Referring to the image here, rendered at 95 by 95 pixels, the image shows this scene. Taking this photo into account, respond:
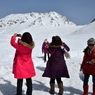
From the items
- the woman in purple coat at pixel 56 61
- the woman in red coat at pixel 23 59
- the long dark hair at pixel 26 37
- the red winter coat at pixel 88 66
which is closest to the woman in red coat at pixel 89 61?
the red winter coat at pixel 88 66

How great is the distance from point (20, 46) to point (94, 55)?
2.14 meters

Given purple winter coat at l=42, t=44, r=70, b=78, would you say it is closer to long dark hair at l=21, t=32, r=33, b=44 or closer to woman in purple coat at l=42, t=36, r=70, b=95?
woman in purple coat at l=42, t=36, r=70, b=95

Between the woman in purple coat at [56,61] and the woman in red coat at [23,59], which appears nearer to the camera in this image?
the woman in red coat at [23,59]

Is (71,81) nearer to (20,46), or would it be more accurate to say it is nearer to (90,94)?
(90,94)

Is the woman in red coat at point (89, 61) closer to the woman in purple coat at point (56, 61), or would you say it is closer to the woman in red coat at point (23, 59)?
the woman in purple coat at point (56, 61)

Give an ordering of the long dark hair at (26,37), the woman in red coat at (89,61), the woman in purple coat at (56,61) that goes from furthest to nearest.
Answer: the woman in purple coat at (56,61) < the woman in red coat at (89,61) < the long dark hair at (26,37)

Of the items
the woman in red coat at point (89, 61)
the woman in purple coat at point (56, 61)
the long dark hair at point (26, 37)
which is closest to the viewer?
the long dark hair at point (26, 37)

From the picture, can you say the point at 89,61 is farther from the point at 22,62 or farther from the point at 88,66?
the point at 22,62

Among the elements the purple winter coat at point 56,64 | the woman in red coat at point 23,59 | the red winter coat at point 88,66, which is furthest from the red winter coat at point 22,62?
the red winter coat at point 88,66

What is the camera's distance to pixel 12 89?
21.6 feet

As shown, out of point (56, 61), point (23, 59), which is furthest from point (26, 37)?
point (56, 61)

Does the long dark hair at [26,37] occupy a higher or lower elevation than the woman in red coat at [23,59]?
higher

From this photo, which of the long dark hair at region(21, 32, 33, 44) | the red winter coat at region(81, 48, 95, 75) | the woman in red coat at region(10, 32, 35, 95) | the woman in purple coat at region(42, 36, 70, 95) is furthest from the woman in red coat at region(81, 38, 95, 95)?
the long dark hair at region(21, 32, 33, 44)

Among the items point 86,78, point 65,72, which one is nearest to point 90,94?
point 86,78
